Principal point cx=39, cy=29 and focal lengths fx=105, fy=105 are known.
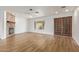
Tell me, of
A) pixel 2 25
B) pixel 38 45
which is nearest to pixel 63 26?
pixel 38 45

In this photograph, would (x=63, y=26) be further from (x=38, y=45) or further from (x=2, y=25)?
(x=2, y=25)

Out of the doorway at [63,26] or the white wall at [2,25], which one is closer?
the white wall at [2,25]

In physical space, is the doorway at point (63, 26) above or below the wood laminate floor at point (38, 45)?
above

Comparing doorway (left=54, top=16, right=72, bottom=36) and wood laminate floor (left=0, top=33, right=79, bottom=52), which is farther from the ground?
doorway (left=54, top=16, right=72, bottom=36)

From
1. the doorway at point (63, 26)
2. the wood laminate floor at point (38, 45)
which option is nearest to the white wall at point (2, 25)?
the wood laminate floor at point (38, 45)

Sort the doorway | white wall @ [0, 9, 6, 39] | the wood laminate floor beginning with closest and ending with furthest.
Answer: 1. the wood laminate floor
2. white wall @ [0, 9, 6, 39]
3. the doorway

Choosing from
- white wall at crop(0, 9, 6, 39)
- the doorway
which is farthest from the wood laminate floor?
the doorway

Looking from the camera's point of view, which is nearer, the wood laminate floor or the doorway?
the wood laminate floor

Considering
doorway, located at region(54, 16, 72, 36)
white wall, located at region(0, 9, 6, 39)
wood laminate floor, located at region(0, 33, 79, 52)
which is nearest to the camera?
wood laminate floor, located at region(0, 33, 79, 52)

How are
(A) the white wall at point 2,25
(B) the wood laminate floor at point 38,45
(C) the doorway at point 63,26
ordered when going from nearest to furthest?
(B) the wood laminate floor at point 38,45 → (A) the white wall at point 2,25 → (C) the doorway at point 63,26

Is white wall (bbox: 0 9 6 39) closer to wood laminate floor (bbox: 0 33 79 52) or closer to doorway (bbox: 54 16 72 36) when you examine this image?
wood laminate floor (bbox: 0 33 79 52)

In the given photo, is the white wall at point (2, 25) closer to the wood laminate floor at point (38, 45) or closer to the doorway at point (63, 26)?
the wood laminate floor at point (38, 45)

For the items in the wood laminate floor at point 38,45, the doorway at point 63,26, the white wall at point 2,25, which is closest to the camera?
the wood laminate floor at point 38,45
